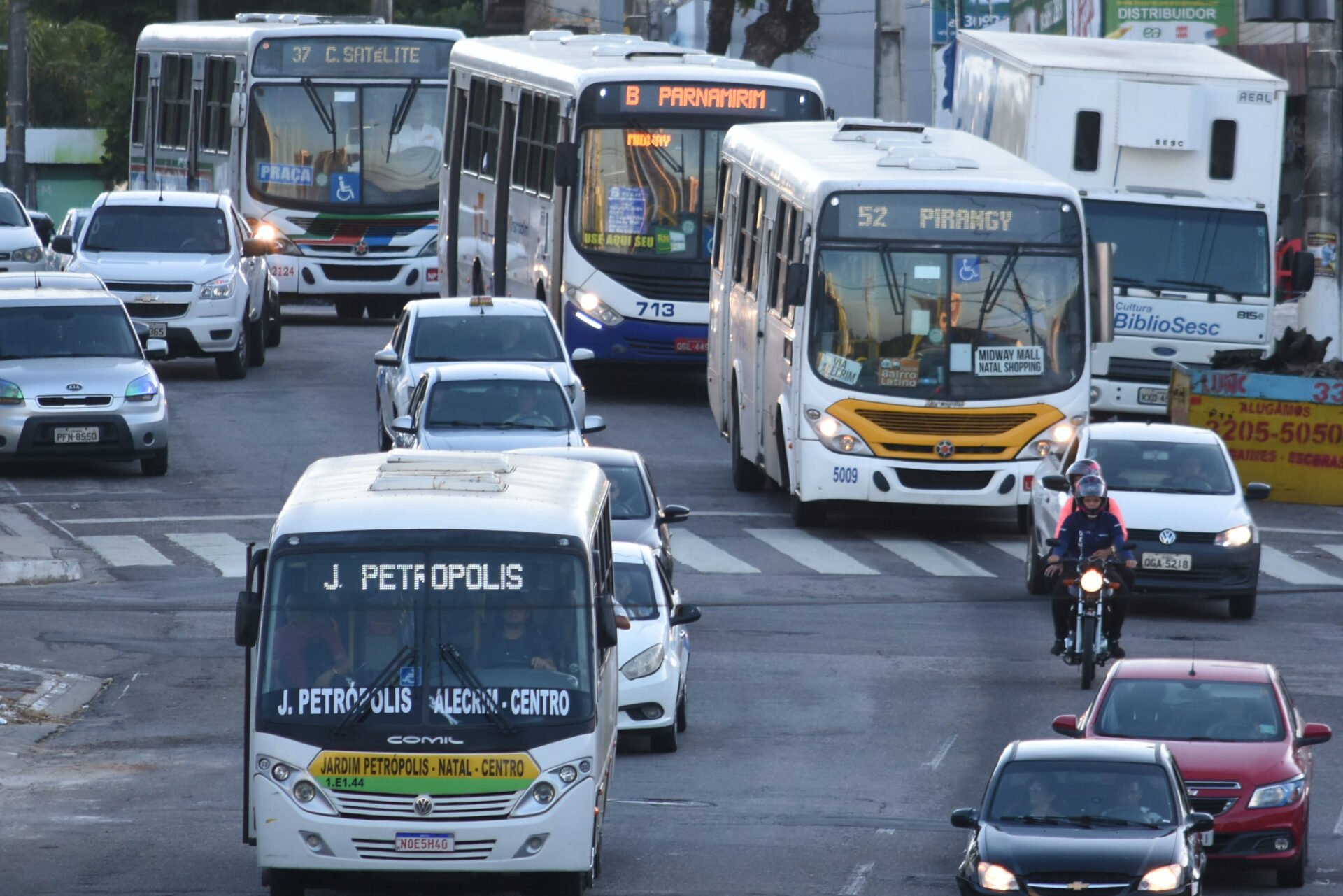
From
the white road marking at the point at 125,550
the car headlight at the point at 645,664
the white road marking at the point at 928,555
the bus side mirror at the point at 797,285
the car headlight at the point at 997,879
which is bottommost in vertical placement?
the white road marking at the point at 125,550

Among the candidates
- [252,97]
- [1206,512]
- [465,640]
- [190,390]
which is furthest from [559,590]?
[252,97]

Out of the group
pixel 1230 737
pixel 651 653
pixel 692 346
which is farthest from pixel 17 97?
pixel 1230 737

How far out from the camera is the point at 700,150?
32.0m

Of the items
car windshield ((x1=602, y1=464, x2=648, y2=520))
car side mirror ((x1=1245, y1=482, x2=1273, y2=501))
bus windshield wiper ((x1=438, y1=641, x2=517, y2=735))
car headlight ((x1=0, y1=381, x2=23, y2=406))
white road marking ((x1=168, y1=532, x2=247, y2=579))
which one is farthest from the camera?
car headlight ((x1=0, y1=381, x2=23, y2=406))

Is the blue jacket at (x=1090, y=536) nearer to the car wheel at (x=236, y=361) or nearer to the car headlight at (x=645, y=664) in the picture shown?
the car headlight at (x=645, y=664)

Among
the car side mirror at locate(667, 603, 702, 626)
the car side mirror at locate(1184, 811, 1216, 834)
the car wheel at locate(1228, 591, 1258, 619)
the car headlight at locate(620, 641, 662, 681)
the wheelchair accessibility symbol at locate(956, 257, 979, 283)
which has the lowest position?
the car wheel at locate(1228, 591, 1258, 619)

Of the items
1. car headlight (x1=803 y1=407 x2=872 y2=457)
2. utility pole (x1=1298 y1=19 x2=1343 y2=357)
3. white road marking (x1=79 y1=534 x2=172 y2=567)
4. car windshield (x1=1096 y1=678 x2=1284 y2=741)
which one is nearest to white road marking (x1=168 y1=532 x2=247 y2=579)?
white road marking (x1=79 y1=534 x2=172 y2=567)

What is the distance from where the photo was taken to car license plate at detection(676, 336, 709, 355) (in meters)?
32.4

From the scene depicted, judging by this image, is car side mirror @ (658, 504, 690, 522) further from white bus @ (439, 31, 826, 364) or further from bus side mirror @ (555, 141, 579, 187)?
bus side mirror @ (555, 141, 579, 187)

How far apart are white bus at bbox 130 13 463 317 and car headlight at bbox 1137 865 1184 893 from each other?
27.7 metres

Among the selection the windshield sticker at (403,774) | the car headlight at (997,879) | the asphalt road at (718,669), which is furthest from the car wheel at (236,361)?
the car headlight at (997,879)

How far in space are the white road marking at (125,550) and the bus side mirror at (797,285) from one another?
6163mm

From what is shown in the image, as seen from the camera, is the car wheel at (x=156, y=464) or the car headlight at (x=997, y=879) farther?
the car wheel at (x=156, y=464)

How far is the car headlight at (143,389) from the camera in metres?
27.9
